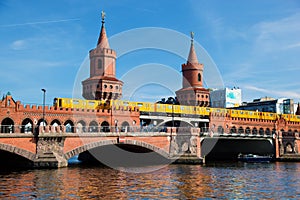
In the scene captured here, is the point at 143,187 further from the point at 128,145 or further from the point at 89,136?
the point at 128,145

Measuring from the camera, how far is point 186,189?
3095 cm

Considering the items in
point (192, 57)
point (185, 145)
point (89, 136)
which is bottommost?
point (185, 145)

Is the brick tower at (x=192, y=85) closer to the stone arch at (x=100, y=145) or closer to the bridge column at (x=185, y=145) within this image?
the bridge column at (x=185, y=145)

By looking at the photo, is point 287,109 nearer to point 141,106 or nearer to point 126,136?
point 141,106

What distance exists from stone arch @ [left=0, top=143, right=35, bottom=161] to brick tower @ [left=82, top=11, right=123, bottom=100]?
108 ft

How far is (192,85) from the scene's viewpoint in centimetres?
9550

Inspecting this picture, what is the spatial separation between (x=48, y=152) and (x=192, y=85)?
5579 cm

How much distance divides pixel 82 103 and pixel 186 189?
36.0m

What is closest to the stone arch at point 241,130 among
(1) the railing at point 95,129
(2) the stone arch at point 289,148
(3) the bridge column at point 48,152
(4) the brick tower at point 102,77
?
(2) the stone arch at point 289,148

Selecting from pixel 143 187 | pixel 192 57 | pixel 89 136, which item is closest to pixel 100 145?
pixel 89 136

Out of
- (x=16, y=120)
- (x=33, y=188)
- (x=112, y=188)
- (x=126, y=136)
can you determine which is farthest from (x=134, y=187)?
(x=16, y=120)

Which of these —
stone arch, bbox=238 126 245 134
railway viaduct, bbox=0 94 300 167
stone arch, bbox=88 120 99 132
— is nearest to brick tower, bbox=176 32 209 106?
railway viaduct, bbox=0 94 300 167

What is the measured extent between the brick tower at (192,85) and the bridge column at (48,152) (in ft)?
169

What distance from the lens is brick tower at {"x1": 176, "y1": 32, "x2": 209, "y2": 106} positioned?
93562 millimetres
